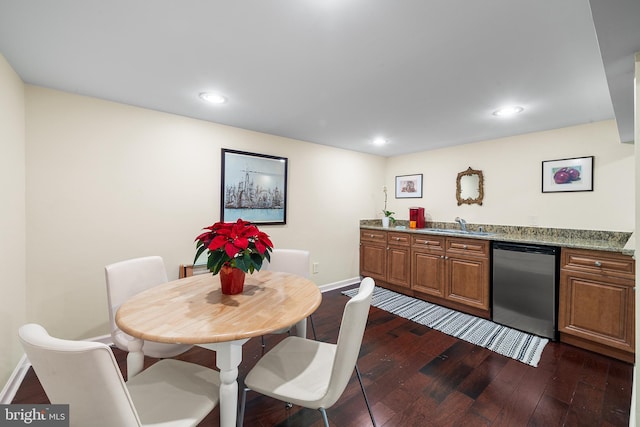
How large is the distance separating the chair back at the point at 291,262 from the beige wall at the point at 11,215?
169cm

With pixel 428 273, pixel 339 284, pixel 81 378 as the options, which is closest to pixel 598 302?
pixel 428 273

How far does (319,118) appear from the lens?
2.72 meters

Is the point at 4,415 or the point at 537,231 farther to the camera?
the point at 537,231

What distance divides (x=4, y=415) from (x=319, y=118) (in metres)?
2.78

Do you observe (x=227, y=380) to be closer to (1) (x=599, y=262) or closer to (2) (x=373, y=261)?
(1) (x=599, y=262)

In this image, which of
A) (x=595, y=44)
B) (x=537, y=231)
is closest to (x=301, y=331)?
(x=595, y=44)

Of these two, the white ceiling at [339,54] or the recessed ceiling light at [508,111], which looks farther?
the recessed ceiling light at [508,111]

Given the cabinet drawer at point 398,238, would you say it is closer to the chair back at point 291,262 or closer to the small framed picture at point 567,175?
the small framed picture at point 567,175

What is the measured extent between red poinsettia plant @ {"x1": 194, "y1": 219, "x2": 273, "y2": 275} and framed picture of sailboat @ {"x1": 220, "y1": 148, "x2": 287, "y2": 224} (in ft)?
5.21

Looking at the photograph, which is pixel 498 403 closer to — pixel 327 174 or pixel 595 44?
pixel 595 44

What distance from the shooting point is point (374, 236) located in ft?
13.4

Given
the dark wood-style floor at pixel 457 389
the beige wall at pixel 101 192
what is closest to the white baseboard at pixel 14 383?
the dark wood-style floor at pixel 457 389

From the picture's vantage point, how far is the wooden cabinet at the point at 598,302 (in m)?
2.07

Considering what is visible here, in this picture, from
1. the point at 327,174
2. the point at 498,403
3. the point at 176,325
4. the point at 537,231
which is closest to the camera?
the point at 176,325
